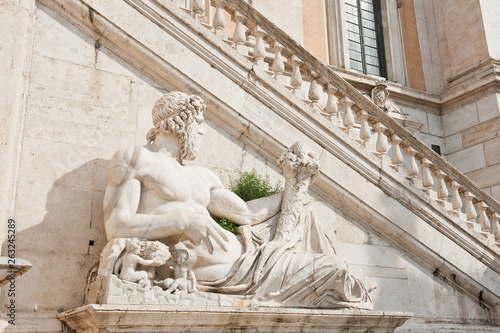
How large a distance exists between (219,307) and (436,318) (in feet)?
10.5

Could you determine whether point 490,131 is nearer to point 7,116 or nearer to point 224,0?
point 224,0

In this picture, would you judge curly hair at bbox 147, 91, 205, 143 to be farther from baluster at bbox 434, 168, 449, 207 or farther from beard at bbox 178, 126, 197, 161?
baluster at bbox 434, 168, 449, 207

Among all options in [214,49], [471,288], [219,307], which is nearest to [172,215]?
[219,307]

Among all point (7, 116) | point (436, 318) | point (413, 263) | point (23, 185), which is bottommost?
point (436, 318)

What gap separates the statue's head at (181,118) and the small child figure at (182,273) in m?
0.99

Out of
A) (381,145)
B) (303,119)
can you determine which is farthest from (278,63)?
(381,145)

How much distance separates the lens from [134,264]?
14.1ft

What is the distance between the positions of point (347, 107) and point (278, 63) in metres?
1.04

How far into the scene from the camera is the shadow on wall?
16.0ft

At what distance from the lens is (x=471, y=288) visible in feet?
22.5

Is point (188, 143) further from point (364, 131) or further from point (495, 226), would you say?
point (495, 226)

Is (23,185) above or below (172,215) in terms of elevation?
above

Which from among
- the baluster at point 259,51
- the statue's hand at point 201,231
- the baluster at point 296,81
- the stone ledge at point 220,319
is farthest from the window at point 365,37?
Result: the statue's hand at point 201,231

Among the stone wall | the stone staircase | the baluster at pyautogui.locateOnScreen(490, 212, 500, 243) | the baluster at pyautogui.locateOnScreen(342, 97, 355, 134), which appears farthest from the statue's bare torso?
the stone wall
